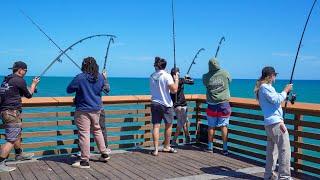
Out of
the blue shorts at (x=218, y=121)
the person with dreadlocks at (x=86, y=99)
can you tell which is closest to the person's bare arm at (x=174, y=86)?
the blue shorts at (x=218, y=121)

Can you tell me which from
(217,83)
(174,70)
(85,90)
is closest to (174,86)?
(174,70)

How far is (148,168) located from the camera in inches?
244

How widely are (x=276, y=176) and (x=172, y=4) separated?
3634mm

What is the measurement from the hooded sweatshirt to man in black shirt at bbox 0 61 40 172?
623 mm

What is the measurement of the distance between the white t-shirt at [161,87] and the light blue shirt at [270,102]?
1904 mm

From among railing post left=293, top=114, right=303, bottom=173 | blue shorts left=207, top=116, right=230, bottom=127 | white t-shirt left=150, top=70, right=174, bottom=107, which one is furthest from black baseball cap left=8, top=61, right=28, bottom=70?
railing post left=293, top=114, right=303, bottom=173

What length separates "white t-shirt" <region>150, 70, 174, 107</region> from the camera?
271 inches

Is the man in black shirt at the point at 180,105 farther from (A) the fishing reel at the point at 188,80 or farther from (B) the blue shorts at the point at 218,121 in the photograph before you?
(B) the blue shorts at the point at 218,121

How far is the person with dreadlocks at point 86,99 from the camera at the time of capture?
607cm

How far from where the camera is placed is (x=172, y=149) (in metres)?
7.28

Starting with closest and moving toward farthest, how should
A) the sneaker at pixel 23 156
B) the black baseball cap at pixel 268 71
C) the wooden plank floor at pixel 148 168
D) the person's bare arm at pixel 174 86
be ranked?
the black baseball cap at pixel 268 71 < the wooden plank floor at pixel 148 168 < the sneaker at pixel 23 156 < the person's bare arm at pixel 174 86

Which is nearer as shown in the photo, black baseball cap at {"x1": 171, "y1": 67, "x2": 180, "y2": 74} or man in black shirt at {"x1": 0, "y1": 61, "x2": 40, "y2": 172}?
man in black shirt at {"x1": 0, "y1": 61, "x2": 40, "y2": 172}

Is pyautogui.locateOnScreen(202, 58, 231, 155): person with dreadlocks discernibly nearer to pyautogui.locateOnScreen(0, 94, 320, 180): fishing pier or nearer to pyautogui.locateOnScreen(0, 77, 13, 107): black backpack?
pyautogui.locateOnScreen(0, 94, 320, 180): fishing pier

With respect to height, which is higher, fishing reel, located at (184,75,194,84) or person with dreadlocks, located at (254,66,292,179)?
fishing reel, located at (184,75,194,84)
